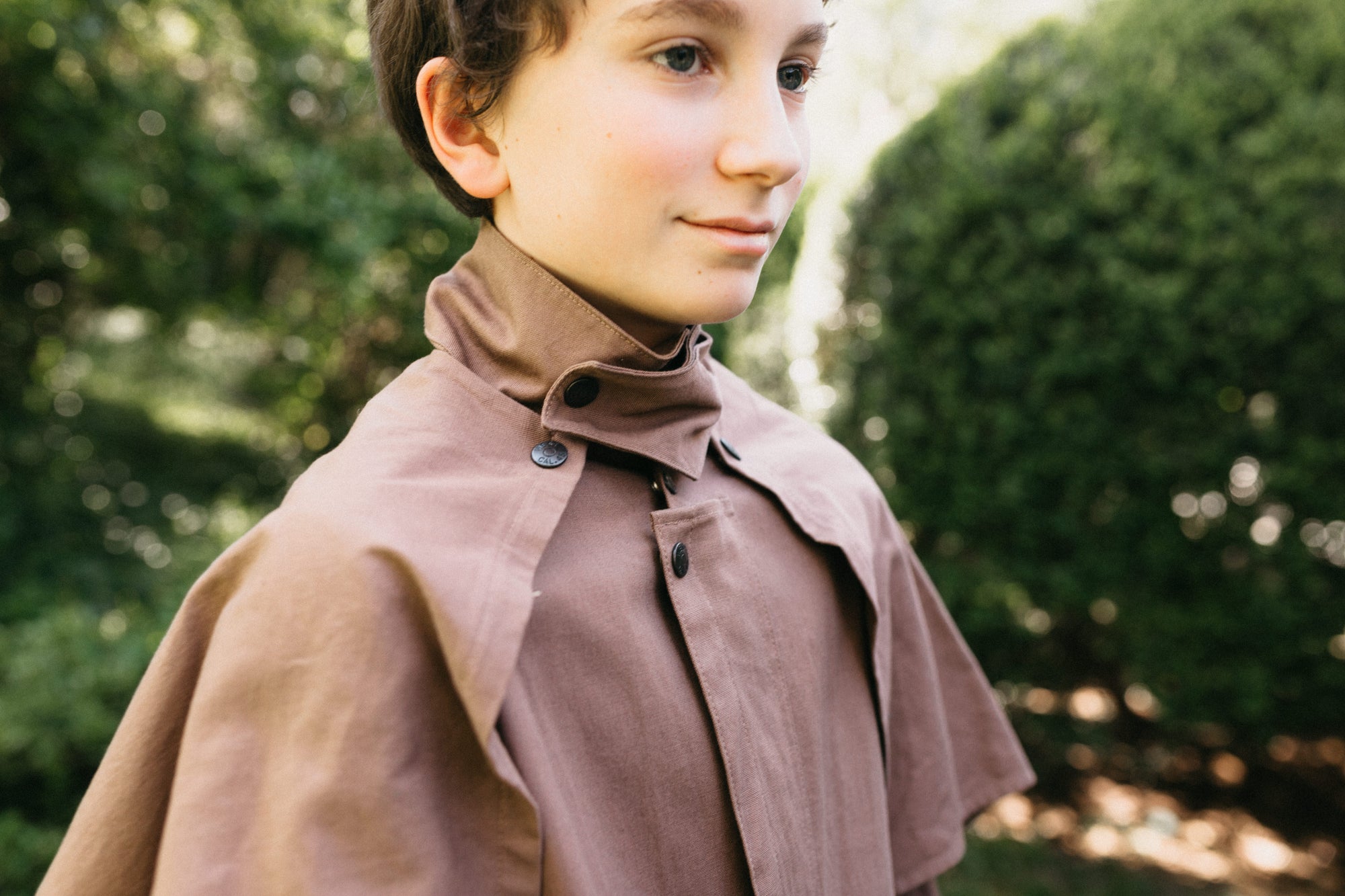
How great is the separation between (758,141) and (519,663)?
680mm

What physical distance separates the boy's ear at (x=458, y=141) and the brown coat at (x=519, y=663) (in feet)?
0.28

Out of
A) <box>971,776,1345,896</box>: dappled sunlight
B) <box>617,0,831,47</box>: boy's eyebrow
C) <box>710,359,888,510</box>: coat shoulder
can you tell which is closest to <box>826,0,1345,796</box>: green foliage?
<box>971,776,1345,896</box>: dappled sunlight

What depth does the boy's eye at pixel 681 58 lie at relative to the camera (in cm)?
113

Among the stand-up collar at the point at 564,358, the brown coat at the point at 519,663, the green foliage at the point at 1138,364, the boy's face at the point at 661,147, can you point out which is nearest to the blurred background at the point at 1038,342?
the green foliage at the point at 1138,364

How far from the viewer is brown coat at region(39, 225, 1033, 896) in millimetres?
989

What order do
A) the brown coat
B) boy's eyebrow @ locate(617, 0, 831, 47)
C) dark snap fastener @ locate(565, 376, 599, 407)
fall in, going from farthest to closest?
dark snap fastener @ locate(565, 376, 599, 407)
boy's eyebrow @ locate(617, 0, 831, 47)
the brown coat

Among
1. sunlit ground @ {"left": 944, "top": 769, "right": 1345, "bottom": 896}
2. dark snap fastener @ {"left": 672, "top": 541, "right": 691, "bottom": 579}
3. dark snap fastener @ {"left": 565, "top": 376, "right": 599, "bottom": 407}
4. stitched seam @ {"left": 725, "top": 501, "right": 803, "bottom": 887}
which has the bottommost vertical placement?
sunlit ground @ {"left": 944, "top": 769, "right": 1345, "bottom": 896}

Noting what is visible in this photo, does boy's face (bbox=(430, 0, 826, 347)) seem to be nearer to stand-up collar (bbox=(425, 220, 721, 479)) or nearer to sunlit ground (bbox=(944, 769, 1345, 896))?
stand-up collar (bbox=(425, 220, 721, 479))

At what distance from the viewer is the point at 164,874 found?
986mm

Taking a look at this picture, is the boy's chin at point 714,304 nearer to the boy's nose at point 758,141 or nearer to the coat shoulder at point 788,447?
the boy's nose at point 758,141

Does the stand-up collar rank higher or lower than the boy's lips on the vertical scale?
lower

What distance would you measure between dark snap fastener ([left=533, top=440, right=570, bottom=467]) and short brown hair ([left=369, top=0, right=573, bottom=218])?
38 cm

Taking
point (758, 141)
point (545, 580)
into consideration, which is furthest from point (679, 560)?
point (758, 141)

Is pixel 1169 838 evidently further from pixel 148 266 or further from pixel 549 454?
pixel 148 266
